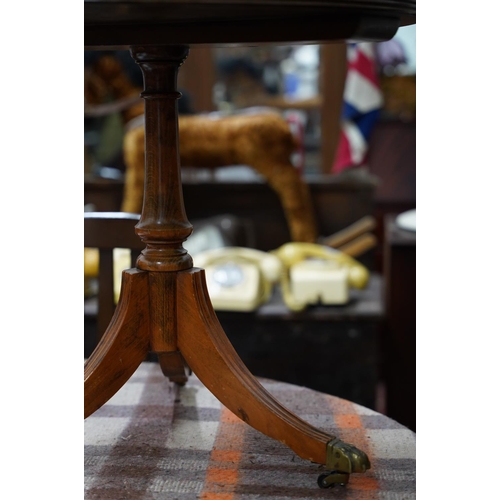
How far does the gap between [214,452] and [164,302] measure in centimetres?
16

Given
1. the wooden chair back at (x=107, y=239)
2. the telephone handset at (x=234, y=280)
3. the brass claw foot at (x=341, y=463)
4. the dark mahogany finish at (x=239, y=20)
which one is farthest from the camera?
the telephone handset at (x=234, y=280)

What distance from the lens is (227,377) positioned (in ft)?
2.37

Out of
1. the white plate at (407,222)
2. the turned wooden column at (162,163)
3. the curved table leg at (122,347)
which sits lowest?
the curved table leg at (122,347)

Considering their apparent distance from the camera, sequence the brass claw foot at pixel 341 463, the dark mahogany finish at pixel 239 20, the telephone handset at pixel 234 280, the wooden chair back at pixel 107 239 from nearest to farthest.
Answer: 1. the dark mahogany finish at pixel 239 20
2. the brass claw foot at pixel 341 463
3. the wooden chair back at pixel 107 239
4. the telephone handset at pixel 234 280

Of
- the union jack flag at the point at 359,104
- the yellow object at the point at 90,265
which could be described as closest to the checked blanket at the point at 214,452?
the yellow object at the point at 90,265

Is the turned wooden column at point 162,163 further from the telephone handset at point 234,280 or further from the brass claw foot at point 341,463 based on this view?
the telephone handset at point 234,280

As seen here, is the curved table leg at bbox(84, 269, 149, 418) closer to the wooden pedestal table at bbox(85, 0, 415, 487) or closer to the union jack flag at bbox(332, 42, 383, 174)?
the wooden pedestal table at bbox(85, 0, 415, 487)

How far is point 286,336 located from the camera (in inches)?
74.5

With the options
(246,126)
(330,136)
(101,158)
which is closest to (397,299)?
(246,126)

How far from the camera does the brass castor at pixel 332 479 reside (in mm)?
682

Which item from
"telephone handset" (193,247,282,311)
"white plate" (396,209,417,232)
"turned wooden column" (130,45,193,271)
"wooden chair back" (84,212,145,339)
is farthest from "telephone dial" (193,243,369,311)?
"turned wooden column" (130,45,193,271)

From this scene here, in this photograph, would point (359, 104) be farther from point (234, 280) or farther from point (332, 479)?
point (332, 479)

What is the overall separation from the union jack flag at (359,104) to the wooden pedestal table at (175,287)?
1969 mm

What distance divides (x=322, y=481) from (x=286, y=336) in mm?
1210
